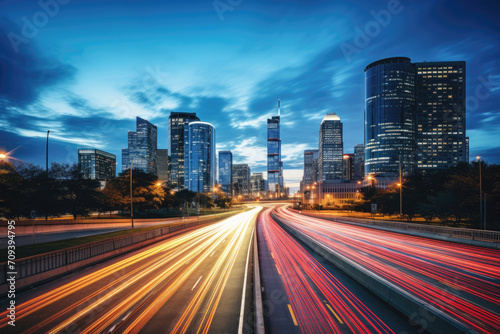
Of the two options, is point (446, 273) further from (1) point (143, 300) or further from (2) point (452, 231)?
(1) point (143, 300)

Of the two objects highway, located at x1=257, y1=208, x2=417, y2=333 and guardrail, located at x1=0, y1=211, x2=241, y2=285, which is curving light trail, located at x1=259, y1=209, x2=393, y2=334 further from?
guardrail, located at x1=0, y1=211, x2=241, y2=285

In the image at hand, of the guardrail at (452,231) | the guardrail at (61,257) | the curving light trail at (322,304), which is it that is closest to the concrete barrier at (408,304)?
the curving light trail at (322,304)

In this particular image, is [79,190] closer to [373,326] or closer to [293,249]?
[293,249]

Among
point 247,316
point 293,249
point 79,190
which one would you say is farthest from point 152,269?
point 79,190

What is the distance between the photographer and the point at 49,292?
1148 centimetres

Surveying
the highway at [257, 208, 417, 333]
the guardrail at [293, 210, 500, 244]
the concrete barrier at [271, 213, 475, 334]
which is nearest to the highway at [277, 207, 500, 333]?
the concrete barrier at [271, 213, 475, 334]

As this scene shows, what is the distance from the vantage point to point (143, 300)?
34.3ft

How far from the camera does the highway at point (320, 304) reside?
832 centimetres

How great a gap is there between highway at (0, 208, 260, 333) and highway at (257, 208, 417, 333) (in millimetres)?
1255

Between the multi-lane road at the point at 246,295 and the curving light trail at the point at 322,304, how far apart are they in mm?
39

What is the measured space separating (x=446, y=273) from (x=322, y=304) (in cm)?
916

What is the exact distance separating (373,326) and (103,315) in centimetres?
1018

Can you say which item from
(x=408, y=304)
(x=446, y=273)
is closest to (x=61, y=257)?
(x=408, y=304)

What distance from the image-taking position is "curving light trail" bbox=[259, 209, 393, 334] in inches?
327
